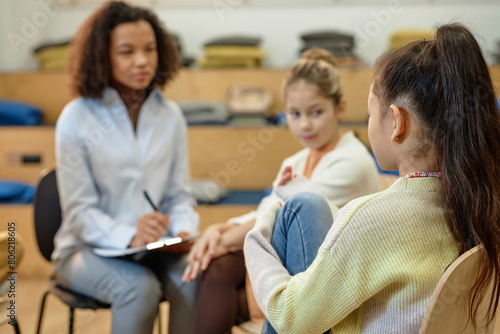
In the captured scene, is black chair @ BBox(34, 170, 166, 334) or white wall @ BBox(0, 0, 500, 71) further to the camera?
white wall @ BBox(0, 0, 500, 71)

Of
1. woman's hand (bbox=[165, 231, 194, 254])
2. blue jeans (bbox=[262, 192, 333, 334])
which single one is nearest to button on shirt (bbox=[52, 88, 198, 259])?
woman's hand (bbox=[165, 231, 194, 254])

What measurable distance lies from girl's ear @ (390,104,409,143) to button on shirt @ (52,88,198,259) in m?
0.84

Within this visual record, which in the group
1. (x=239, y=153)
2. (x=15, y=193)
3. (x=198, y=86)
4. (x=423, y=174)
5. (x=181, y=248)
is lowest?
(x=15, y=193)

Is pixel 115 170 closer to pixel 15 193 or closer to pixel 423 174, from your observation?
pixel 423 174

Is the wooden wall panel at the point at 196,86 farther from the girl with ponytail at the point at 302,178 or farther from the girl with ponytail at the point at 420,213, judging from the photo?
the girl with ponytail at the point at 420,213

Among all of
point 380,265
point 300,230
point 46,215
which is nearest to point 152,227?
point 46,215

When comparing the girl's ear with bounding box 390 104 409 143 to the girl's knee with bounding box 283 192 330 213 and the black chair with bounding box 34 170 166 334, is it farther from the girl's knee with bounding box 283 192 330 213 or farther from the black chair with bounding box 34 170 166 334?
the black chair with bounding box 34 170 166 334

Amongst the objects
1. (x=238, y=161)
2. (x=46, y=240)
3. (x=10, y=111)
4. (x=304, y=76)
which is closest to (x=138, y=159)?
(x=46, y=240)

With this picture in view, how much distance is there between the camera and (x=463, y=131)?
84cm

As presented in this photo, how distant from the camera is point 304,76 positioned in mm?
1429

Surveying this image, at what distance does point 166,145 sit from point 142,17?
0.38m

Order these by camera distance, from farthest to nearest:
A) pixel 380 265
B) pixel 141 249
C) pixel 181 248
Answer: pixel 181 248 → pixel 141 249 → pixel 380 265

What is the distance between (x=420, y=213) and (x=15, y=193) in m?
2.19

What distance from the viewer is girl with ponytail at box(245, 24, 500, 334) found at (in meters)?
0.83
